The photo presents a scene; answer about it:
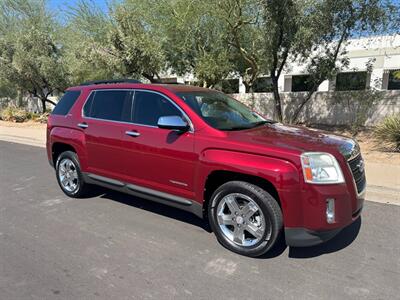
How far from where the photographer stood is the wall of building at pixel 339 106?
12656 millimetres

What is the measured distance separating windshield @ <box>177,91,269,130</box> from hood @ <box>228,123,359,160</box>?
0.25 m

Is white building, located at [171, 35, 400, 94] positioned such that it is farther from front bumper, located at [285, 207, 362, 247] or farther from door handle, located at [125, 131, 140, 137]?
front bumper, located at [285, 207, 362, 247]

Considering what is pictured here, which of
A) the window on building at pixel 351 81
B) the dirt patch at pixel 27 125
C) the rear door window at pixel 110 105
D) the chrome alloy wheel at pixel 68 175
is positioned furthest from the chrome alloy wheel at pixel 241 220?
the dirt patch at pixel 27 125

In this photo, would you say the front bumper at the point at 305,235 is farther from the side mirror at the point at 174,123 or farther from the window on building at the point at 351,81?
the window on building at the point at 351,81

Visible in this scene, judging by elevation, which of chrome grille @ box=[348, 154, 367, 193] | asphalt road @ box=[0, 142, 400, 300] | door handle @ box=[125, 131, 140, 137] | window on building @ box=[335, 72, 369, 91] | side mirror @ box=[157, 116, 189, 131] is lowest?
asphalt road @ box=[0, 142, 400, 300]

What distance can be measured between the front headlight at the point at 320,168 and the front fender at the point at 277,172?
Answer: 0.35 ft

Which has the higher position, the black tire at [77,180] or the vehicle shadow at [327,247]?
the black tire at [77,180]

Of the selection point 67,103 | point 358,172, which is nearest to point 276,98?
point 67,103

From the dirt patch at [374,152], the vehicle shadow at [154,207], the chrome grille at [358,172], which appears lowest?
the vehicle shadow at [154,207]

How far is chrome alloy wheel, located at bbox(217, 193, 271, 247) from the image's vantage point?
3.83 metres

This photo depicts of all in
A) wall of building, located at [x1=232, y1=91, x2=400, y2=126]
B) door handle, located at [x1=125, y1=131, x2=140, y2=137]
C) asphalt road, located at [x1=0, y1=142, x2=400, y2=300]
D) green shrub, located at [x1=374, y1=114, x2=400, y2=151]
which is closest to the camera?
asphalt road, located at [x1=0, y1=142, x2=400, y2=300]

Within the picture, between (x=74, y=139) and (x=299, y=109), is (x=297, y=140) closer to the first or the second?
(x=74, y=139)

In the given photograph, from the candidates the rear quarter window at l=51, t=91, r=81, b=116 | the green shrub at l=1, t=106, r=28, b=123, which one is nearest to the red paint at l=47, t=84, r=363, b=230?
the rear quarter window at l=51, t=91, r=81, b=116

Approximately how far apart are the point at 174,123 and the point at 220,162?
0.73 meters
